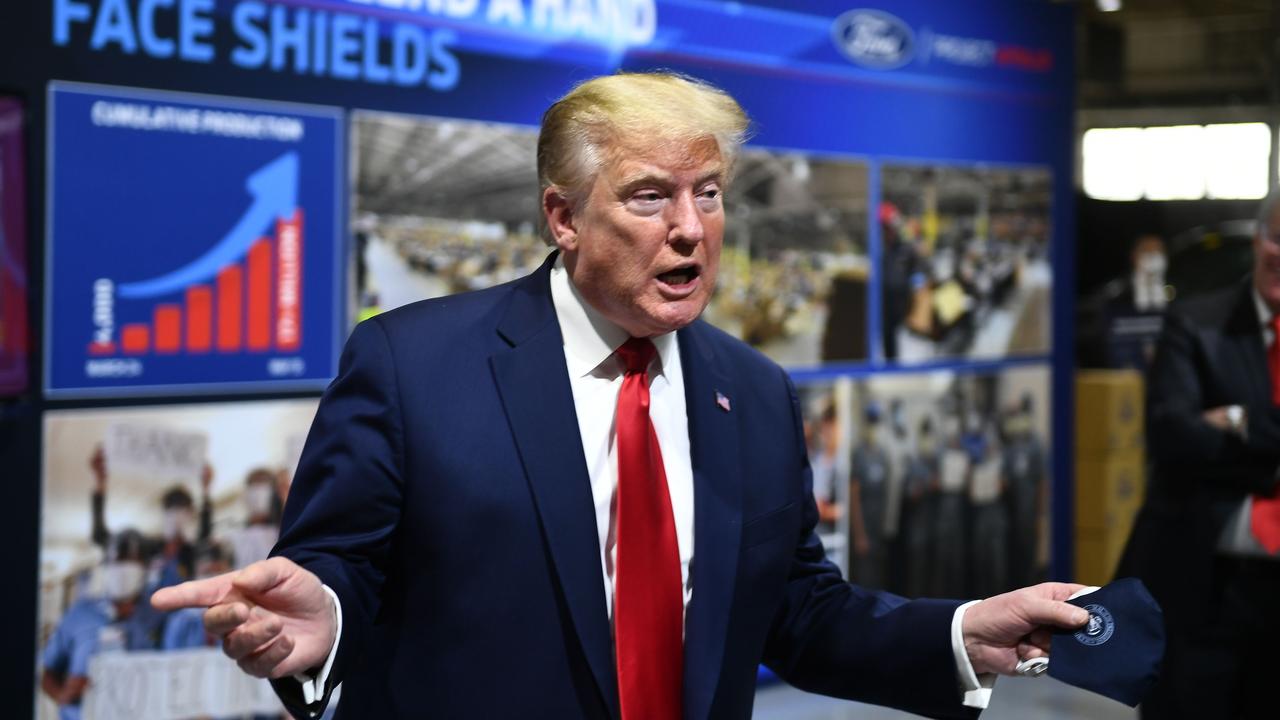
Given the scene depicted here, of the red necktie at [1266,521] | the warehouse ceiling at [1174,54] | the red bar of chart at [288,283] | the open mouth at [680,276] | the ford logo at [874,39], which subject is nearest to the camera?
the open mouth at [680,276]

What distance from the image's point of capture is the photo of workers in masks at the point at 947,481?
601 centimetres

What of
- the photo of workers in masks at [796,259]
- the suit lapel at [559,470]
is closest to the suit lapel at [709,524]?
the suit lapel at [559,470]

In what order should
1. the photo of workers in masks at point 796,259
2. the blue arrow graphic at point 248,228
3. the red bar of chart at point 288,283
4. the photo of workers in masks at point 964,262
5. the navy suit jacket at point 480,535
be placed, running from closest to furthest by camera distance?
the navy suit jacket at point 480,535, the blue arrow graphic at point 248,228, the red bar of chart at point 288,283, the photo of workers in masks at point 796,259, the photo of workers in masks at point 964,262

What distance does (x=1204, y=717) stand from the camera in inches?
142

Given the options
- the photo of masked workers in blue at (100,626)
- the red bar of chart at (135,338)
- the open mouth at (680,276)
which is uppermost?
the open mouth at (680,276)

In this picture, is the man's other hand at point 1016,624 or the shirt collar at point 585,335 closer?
the man's other hand at point 1016,624

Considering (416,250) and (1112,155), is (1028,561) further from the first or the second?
(1112,155)

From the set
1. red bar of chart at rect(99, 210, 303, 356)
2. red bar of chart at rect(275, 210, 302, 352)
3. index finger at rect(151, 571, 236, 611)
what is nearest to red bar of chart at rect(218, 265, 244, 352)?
red bar of chart at rect(99, 210, 303, 356)

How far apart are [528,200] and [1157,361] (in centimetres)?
211

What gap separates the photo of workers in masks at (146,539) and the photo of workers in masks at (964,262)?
9.46 feet

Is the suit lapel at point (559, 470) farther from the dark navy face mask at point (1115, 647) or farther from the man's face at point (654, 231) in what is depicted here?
the dark navy face mask at point (1115, 647)

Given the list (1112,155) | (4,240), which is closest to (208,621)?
(4,240)

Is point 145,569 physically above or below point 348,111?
below

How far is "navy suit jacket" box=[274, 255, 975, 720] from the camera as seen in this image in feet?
5.70
